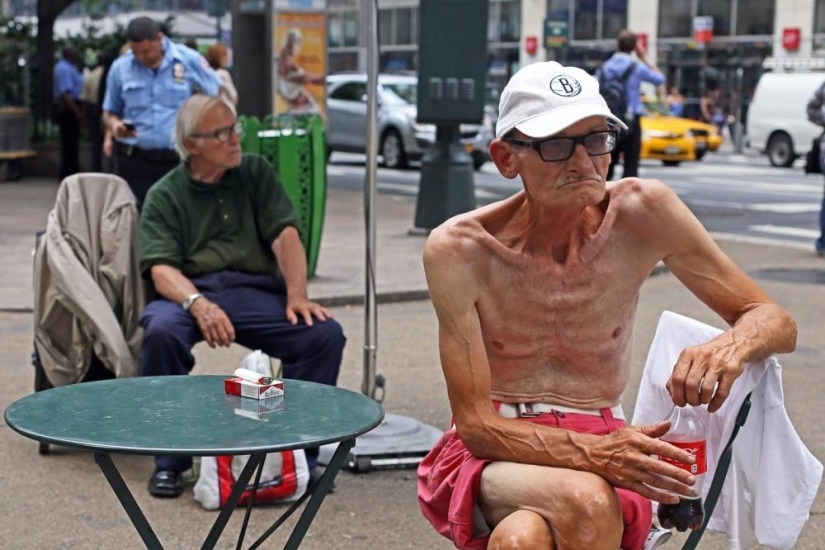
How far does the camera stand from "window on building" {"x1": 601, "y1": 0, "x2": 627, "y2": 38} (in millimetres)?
47281

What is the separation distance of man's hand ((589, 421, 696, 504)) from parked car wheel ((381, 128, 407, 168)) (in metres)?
21.3

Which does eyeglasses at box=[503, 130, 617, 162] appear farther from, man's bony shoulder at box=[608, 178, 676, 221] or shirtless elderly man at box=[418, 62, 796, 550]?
man's bony shoulder at box=[608, 178, 676, 221]

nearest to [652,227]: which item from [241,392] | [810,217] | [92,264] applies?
[241,392]

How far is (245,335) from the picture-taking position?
5.19 m

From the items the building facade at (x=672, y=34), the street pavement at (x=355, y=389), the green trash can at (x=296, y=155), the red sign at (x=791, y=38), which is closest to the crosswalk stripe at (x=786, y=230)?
the street pavement at (x=355, y=389)

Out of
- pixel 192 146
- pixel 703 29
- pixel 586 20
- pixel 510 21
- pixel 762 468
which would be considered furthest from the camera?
pixel 510 21

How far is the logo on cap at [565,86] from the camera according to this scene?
297 centimetres

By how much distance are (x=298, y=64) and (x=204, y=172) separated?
9.21 m

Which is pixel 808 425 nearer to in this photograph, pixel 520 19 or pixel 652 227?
pixel 652 227

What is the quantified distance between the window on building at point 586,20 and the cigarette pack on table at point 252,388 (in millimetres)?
46009

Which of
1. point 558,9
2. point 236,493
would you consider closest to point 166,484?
point 236,493

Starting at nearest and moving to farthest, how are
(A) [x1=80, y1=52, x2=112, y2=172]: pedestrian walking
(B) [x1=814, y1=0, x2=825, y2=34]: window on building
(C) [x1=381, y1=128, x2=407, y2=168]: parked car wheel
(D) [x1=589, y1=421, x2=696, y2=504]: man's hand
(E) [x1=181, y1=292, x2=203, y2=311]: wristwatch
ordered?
(D) [x1=589, y1=421, x2=696, y2=504]: man's hand → (E) [x1=181, y1=292, x2=203, y2=311]: wristwatch → (A) [x1=80, y1=52, x2=112, y2=172]: pedestrian walking → (C) [x1=381, y1=128, x2=407, y2=168]: parked car wheel → (B) [x1=814, y1=0, x2=825, y2=34]: window on building

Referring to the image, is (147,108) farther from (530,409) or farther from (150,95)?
(530,409)

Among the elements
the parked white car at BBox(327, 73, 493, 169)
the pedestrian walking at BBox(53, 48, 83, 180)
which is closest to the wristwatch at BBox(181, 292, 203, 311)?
the pedestrian walking at BBox(53, 48, 83, 180)
